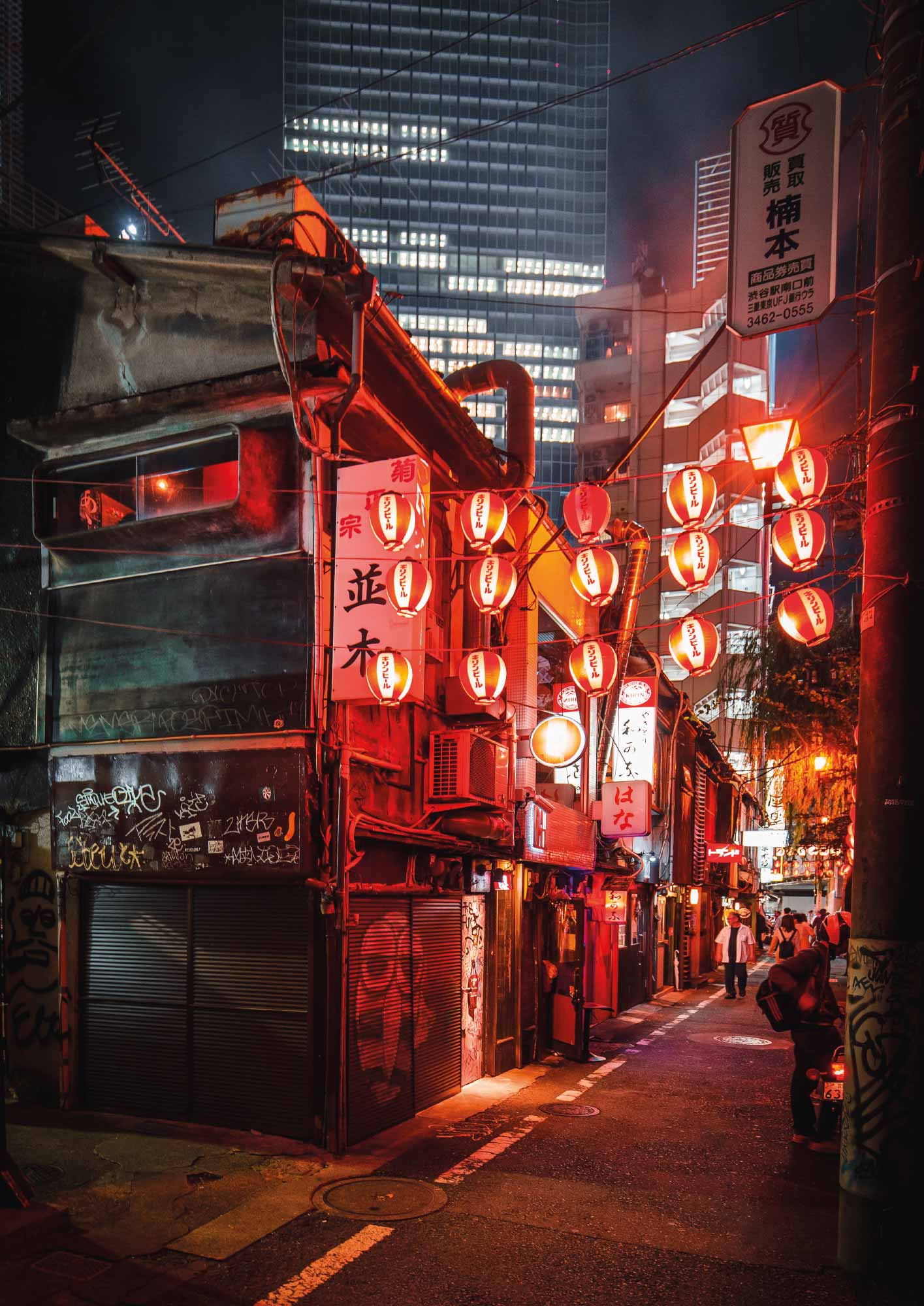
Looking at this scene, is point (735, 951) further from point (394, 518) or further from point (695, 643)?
point (394, 518)

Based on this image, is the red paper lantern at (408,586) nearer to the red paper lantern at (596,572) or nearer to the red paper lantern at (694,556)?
the red paper lantern at (596,572)

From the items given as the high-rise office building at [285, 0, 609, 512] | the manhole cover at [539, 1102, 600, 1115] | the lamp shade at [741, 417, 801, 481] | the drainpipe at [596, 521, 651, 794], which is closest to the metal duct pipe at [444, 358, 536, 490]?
the drainpipe at [596, 521, 651, 794]

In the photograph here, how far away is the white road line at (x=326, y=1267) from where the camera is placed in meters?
6.39

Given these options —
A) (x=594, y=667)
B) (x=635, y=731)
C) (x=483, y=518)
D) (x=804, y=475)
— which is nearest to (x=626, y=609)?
(x=635, y=731)

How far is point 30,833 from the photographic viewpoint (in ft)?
37.6

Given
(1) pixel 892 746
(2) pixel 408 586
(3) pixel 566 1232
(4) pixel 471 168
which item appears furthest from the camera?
(4) pixel 471 168

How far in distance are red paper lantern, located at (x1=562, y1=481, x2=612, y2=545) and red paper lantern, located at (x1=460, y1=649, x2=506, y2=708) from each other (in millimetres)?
2056

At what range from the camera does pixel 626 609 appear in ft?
64.1

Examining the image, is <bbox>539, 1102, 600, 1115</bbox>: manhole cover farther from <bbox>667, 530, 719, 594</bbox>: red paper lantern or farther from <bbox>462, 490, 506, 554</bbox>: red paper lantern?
<bbox>462, 490, 506, 554</bbox>: red paper lantern

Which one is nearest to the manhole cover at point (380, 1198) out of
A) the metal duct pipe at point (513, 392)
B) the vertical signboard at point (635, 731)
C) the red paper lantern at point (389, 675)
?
the red paper lantern at point (389, 675)

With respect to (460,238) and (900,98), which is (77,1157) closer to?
(900,98)

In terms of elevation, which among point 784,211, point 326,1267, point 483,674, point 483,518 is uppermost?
point 784,211

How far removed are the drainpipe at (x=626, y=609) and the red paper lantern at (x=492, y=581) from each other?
21.0 feet

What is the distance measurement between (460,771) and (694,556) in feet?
13.7
